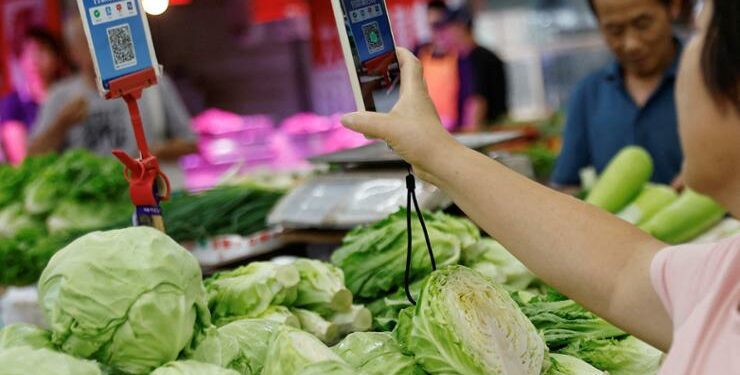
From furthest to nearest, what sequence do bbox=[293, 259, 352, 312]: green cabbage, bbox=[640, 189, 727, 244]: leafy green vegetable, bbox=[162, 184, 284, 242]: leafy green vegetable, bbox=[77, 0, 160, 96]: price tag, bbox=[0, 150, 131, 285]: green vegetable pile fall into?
1. bbox=[0, 150, 131, 285]: green vegetable pile
2. bbox=[162, 184, 284, 242]: leafy green vegetable
3. bbox=[640, 189, 727, 244]: leafy green vegetable
4. bbox=[293, 259, 352, 312]: green cabbage
5. bbox=[77, 0, 160, 96]: price tag

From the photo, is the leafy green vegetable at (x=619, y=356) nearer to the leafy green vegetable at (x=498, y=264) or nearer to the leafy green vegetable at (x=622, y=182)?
the leafy green vegetable at (x=498, y=264)

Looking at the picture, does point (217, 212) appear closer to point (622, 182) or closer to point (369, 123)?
point (622, 182)

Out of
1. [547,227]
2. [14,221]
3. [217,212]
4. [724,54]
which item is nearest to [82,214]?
[14,221]

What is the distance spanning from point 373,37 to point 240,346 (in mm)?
751

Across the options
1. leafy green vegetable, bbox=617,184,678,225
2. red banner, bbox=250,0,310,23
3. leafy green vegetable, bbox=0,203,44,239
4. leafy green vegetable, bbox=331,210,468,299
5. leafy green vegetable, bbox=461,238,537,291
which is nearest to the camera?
leafy green vegetable, bbox=331,210,468,299

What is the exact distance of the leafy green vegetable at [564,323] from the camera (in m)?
2.01

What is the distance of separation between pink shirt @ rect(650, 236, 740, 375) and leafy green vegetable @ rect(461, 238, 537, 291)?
1086 millimetres

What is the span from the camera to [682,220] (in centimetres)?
326

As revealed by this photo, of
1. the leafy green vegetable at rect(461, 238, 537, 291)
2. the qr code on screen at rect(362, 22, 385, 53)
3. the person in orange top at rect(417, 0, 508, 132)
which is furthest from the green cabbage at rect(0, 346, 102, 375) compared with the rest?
the person in orange top at rect(417, 0, 508, 132)

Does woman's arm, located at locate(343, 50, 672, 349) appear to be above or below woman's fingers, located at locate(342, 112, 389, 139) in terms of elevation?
below

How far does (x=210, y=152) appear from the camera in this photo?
9391 mm

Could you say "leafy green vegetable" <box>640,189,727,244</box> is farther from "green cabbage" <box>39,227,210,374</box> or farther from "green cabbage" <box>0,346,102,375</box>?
"green cabbage" <box>0,346,102,375</box>

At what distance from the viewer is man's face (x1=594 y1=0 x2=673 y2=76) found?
12.6 ft

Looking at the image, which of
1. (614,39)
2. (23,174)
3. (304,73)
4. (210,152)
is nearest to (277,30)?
(304,73)
